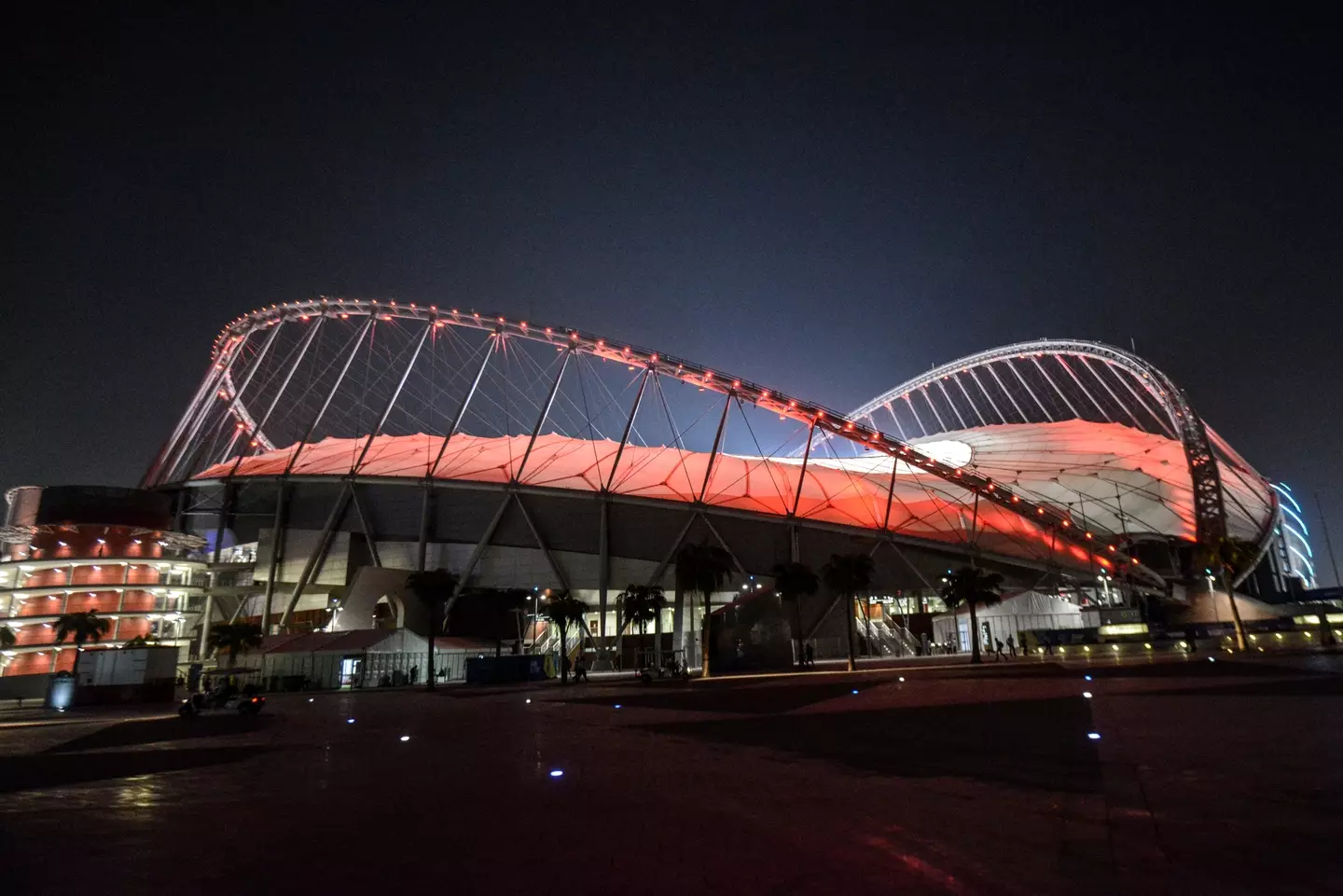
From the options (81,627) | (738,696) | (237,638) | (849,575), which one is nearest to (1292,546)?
(849,575)

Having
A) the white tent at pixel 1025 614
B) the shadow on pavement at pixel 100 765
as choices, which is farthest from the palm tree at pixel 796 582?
the shadow on pavement at pixel 100 765

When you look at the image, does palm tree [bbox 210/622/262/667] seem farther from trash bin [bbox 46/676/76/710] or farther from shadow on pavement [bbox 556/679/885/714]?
shadow on pavement [bbox 556/679/885/714]

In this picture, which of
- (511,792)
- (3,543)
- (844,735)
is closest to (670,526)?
(844,735)

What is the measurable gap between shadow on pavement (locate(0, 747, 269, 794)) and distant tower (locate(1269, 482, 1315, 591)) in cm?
11706

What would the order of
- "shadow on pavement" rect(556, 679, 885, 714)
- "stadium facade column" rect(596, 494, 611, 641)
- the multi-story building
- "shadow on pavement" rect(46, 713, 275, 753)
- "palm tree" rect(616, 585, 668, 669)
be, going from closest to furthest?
1. "shadow on pavement" rect(46, 713, 275, 753)
2. "shadow on pavement" rect(556, 679, 885, 714)
3. "palm tree" rect(616, 585, 668, 669)
4. "stadium facade column" rect(596, 494, 611, 641)
5. the multi-story building

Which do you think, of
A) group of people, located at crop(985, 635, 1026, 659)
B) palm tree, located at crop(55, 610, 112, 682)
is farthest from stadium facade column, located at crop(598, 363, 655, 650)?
palm tree, located at crop(55, 610, 112, 682)

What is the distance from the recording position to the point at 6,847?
9203 mm

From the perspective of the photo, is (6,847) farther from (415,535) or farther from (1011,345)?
(1011,345)

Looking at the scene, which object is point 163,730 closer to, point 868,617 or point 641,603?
point 641,603

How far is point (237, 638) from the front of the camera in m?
66.8

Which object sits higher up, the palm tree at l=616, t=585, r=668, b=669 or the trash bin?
the palm tree at l=616, t=585, r=668, b=669

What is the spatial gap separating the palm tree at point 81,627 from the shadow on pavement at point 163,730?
5552 centimetres

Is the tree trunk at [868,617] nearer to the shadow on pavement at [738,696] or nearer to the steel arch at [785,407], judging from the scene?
the steel arch at [785,407]

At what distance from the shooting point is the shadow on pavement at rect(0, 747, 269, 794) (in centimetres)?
1511
